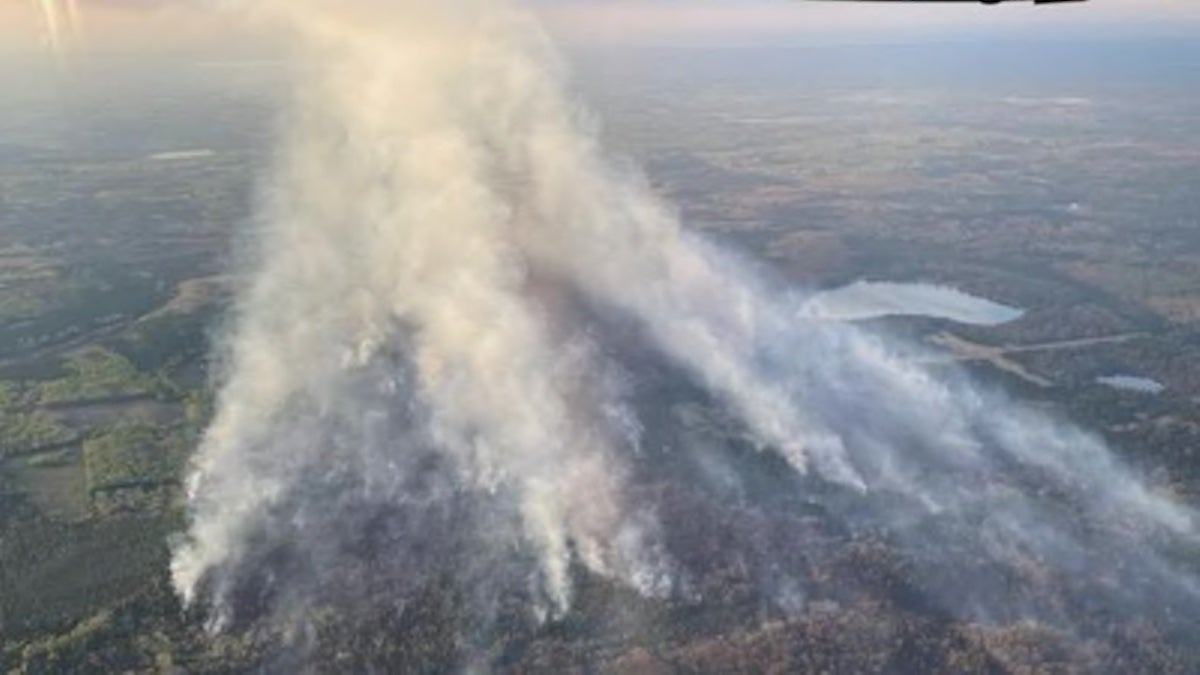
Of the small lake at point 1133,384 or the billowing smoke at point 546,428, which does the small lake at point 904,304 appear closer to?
the billowing smoke at point 546,428

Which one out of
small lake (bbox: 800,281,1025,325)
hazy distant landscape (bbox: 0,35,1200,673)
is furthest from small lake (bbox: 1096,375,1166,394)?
small lake (bbox: 800,281,1025,325)

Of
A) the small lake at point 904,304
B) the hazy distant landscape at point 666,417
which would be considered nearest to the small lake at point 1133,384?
the hazy distant landscape at point 666,417

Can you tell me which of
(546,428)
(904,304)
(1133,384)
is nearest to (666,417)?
(546,428)

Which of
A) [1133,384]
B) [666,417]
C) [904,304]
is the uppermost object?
[666,417]

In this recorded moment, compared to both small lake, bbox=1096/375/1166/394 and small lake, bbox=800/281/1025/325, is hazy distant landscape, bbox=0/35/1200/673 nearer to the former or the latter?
small lake, bbox=1096/375/1166/394

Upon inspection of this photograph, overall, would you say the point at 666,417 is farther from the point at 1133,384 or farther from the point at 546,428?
the point at 1133,384

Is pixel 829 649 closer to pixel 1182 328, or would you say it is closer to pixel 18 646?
pixel 18 646
